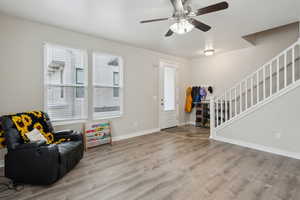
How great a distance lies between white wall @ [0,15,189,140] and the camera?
8.62 ft

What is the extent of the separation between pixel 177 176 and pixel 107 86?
8.87ft

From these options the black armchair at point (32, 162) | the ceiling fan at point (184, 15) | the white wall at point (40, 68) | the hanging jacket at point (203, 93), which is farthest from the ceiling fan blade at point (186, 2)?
the hanging jacket at point (203, 93)

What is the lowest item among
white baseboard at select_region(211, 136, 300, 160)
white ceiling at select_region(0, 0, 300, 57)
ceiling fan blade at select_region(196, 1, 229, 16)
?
white baseboard at select_region(211, 136, 300, 160)

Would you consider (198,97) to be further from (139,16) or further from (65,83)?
(65,83)

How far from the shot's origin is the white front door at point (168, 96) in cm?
510

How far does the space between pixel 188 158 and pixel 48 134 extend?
2636mm

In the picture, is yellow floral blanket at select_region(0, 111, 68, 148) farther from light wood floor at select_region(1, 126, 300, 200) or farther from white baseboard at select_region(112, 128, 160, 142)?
white baseboard at select_region(112, 128, 160, 142)

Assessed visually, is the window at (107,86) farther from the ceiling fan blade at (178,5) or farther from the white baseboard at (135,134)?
the ceiling fan blade at (178,5)

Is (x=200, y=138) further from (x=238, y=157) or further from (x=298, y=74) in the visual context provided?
(x=298, y=74)

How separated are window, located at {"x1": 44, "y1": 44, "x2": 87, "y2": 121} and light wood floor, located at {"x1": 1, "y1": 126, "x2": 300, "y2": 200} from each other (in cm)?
106

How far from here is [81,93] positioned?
3496 mm

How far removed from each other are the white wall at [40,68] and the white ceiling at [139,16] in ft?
0.73

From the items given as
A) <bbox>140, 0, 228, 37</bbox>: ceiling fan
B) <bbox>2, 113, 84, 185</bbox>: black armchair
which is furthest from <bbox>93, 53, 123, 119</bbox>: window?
<bbox>140, 0, 228, 37</bbox>: ceiling fan

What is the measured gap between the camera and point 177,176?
2.26 metres
